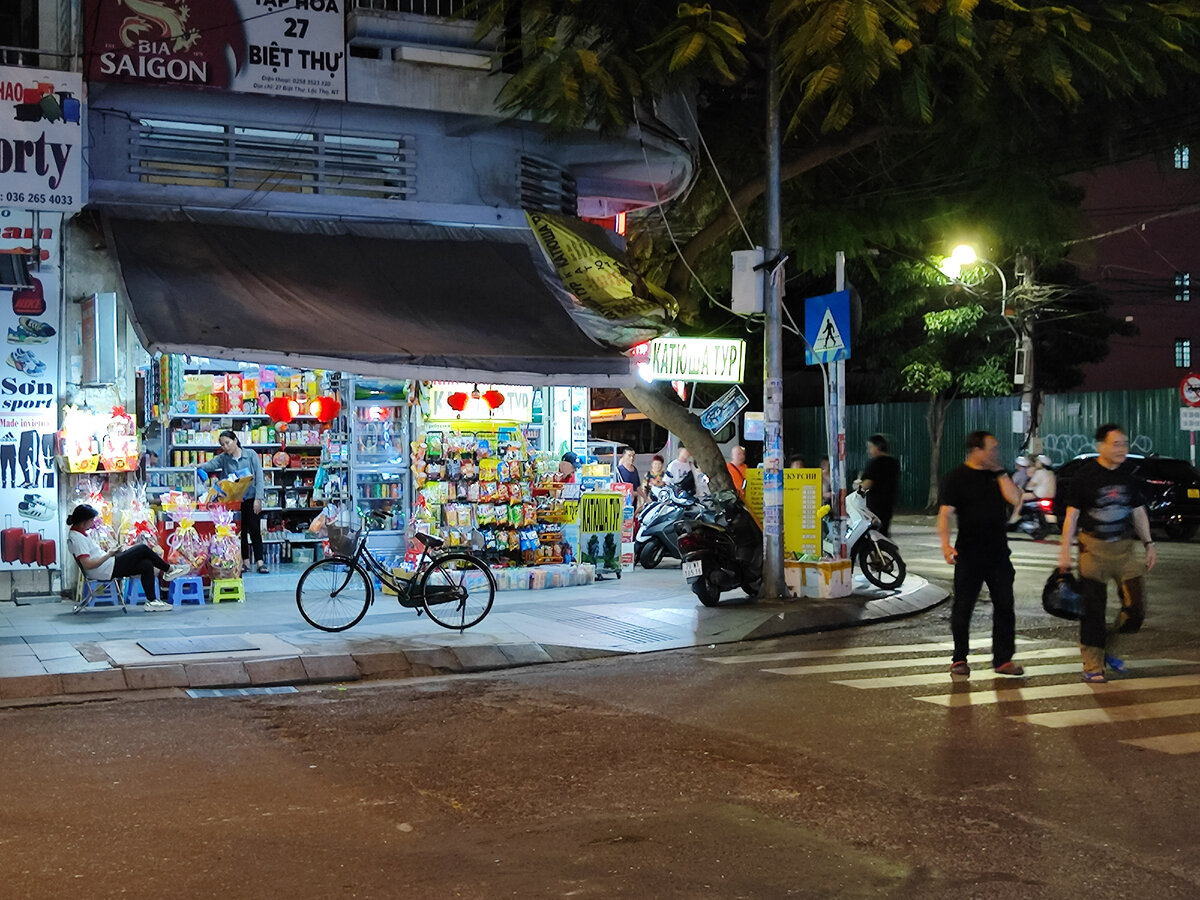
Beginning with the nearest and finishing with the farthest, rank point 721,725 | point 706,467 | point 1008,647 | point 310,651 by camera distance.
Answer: point 721,725 < point 1008,647 < point 310,651 < point 706,467

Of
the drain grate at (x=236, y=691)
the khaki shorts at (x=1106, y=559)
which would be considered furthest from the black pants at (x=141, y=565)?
the khaki shorts at (x=1106, y=559)

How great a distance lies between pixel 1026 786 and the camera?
22.8 feet

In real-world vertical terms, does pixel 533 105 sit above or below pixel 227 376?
above

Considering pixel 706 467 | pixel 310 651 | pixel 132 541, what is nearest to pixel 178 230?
pixel 132 541

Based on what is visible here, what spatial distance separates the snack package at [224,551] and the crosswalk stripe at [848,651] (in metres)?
6.02

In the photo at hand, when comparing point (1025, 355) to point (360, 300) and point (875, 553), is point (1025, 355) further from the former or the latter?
point (360, 300)

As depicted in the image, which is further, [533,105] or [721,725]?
[533,105]

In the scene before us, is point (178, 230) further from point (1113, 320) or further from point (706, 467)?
point (1113, 320)

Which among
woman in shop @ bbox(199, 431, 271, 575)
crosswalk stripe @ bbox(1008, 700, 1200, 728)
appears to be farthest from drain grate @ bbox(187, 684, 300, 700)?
woman in shop @ bbox(199, 431, 271, 575)

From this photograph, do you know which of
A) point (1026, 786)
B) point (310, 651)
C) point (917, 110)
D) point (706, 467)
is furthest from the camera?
point (706, 467)

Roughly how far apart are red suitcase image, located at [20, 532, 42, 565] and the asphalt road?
17.2ft

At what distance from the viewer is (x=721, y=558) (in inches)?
579

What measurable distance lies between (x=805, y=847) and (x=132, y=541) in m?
10.5

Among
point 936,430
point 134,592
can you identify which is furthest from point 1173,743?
point 936,430
